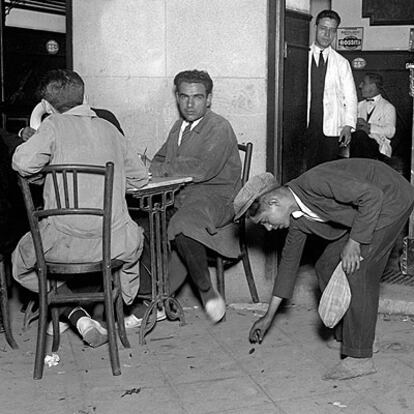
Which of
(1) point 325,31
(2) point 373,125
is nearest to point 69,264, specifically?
(1) point 325,31

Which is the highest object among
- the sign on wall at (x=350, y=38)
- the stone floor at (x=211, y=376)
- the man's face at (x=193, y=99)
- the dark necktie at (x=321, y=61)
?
the sign on wall at (x=350, y=38)

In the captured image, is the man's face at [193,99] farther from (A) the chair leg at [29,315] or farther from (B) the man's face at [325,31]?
(B) the man's face at [325,31]

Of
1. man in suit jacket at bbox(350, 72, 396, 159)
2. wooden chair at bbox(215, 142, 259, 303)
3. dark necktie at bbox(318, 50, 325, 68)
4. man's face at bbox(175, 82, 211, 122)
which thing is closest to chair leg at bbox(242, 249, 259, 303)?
wooden chair at bbox(215, 142, 259, 303)

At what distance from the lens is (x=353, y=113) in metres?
7.18

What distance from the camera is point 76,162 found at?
419cm

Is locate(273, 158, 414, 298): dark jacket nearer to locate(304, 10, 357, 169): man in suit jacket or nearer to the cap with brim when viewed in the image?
the cap with brim

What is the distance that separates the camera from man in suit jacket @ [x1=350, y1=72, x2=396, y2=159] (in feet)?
28.3

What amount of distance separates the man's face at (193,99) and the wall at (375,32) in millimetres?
6794

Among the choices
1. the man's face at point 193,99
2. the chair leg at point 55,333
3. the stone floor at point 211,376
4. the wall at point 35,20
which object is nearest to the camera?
the stone floor at point 211,376

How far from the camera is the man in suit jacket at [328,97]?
708 cm

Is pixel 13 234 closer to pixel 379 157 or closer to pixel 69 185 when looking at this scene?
pixel 69 185

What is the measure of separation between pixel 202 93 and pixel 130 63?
0.62 m

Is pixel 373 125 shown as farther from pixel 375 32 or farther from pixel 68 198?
pixel 68 198

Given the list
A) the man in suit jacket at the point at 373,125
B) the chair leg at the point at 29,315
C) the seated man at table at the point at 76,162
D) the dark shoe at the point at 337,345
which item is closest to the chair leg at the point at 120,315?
the seated man at table at the point at 76,162
